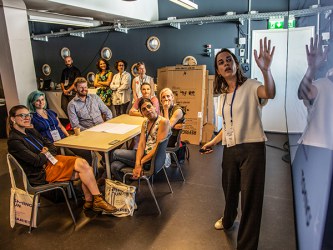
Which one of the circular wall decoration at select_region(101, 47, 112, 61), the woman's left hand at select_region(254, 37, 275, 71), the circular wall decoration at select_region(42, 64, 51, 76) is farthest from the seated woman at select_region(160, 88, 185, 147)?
the circular wall decoration at select_region(42, 64, 51, 76)

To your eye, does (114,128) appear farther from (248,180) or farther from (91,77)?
(91,77)

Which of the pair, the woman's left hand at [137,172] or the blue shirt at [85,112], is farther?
the blue shirt at [85,112]

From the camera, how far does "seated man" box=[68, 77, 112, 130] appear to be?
3.53 meters

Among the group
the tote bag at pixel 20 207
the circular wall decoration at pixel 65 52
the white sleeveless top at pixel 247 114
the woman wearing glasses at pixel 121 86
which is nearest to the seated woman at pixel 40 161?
the tote bag at pixel 20 207

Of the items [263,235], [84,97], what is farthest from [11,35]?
[263,235]

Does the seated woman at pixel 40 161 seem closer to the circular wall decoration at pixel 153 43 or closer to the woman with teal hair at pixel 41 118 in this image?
the woman with teal hair at pixel 41 118

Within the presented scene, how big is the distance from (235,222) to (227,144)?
98 cm

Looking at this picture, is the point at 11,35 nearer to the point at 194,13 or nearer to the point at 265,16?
the point at 194,13

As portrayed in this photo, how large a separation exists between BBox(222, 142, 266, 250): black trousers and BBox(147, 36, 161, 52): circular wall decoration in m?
4.56

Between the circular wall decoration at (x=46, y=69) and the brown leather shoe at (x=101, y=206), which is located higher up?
the circular wall decoration at (x=46, y=69)

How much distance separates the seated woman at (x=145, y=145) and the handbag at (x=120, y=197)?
17 cm

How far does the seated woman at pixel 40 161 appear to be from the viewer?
2.55 m

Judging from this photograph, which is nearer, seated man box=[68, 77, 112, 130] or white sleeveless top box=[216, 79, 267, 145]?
white sleeveless top box=[216, 79, 267, 145]

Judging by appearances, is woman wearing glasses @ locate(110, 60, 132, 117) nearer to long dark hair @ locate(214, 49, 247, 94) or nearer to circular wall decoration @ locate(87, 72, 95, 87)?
circular wall decoration @ locate(87, 72, 95, 87)
